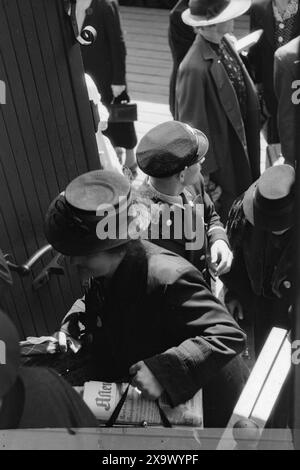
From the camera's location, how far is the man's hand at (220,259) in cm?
302

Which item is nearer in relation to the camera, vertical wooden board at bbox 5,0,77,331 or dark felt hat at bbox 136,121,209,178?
dark felt hat at bbox 136,121,209,178

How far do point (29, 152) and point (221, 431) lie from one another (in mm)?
1743

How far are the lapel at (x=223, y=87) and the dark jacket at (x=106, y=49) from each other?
104 centimetres

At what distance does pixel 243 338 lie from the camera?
219 cm

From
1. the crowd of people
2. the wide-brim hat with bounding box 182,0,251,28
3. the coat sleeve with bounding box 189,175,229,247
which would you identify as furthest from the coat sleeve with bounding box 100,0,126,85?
the coat sleeve with bounding box 189,175,229,247

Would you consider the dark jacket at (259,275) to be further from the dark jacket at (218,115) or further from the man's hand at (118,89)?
the man's hand at (118,89)

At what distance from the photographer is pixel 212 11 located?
388 centimetres

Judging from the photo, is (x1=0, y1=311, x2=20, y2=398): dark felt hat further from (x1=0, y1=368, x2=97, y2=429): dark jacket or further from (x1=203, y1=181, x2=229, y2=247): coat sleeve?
(x1=203, y1=181, x2=229, y2=247): coat sleeve

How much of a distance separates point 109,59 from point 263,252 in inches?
103

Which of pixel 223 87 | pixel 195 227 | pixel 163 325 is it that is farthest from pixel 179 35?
pixel 163 325

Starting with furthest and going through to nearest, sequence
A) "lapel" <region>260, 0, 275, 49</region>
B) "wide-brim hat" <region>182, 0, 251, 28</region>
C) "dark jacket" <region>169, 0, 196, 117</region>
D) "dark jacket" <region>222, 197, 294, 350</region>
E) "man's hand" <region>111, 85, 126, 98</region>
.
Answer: "man's hand" <region>111, 85, 126, 98</region>
"lapel" <region>260, 0, 275, 49</region>
"dark jacket" <region>169, 0, 196, 117</region>
"wide-brim hat" <region>182, 0, 251, 28</region>
"dark jacket" <region>222, 197, 294, 350</region>

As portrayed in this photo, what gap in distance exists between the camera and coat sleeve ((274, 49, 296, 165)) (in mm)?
3725

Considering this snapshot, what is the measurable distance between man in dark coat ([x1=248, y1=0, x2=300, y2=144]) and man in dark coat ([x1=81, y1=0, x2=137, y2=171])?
3.11 ft

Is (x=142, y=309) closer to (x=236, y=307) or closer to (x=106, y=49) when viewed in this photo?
(x=236, y=307)
